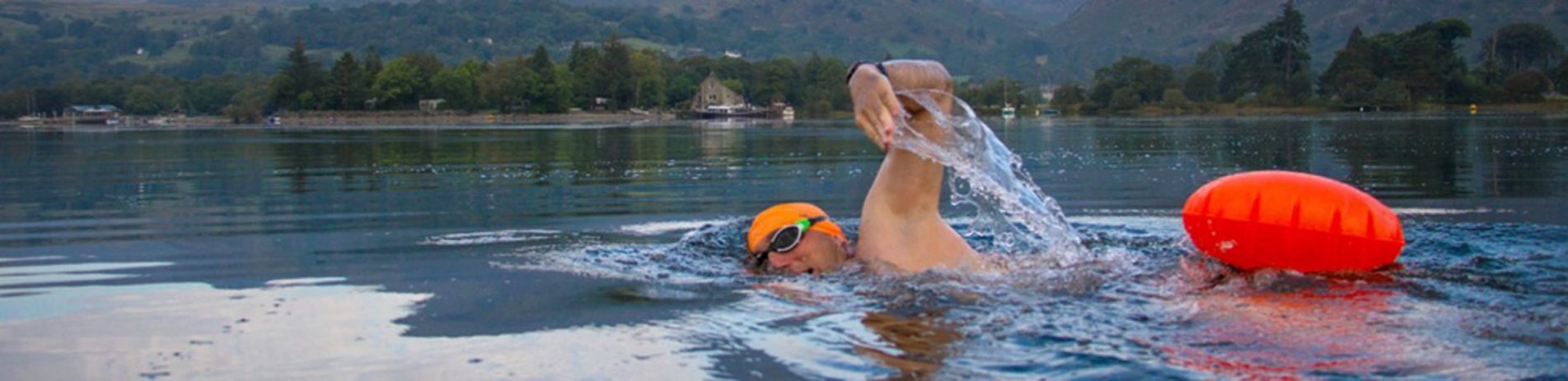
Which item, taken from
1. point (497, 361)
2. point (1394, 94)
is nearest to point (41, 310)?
point (497, 361)

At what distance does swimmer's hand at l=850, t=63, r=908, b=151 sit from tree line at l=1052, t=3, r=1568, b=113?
134m

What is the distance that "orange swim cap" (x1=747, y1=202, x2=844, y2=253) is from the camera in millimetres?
9914

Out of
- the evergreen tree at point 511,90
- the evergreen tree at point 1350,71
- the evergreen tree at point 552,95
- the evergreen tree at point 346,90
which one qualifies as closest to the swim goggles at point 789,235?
the evergreen tree at point 1350,71

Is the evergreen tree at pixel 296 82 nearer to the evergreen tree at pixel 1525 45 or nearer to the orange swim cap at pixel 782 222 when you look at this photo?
the evergreen tree at pixel 1525 45

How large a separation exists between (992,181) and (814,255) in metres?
1.40

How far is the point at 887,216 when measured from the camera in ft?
29.6

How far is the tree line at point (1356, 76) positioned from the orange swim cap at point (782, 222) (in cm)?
13182

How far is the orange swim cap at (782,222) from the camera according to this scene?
9.91 metres

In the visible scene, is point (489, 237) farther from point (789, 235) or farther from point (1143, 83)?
point (1143, 83)

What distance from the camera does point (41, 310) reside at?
8.57 m

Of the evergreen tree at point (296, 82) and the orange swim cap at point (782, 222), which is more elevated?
the evergreen tree at point (296, 82)

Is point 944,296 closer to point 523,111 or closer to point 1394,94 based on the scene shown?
point 1394,94

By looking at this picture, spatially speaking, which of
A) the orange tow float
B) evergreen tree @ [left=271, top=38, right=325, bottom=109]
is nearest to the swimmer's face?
the orange tow float

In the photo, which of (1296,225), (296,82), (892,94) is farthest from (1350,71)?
(892,94)
